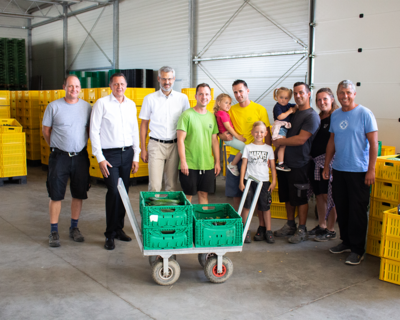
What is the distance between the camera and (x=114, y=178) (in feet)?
15.9

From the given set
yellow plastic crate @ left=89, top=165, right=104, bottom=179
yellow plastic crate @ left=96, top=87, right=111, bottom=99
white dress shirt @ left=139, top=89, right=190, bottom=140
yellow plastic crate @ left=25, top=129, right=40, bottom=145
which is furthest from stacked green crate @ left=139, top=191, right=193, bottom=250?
yellow plastic crate @ left=25, top=129, right=40, bottom=145

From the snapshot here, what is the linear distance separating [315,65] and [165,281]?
5.40m

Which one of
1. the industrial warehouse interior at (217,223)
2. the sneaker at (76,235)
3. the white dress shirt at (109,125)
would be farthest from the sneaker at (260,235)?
the sneaker at (76,235)

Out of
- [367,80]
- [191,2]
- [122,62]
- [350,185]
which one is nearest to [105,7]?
[122,62]

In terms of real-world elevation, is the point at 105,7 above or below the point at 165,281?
above

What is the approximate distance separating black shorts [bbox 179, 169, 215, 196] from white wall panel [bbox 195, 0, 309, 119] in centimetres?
552

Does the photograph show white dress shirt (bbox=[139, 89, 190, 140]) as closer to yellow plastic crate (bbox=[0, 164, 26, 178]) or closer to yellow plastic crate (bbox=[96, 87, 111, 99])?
yellow plastic crate (bbox=[96, 87, 111, 99])

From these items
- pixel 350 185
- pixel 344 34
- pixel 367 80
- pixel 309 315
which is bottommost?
pixel 309 315

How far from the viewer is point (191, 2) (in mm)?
11703

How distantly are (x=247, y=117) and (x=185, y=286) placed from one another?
6.99ft

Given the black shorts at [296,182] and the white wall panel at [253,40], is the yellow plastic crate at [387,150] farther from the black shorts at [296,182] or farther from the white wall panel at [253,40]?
the white wall panel at [253,40]

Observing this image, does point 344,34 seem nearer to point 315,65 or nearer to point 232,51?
point 315,65

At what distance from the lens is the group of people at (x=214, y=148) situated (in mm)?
4562

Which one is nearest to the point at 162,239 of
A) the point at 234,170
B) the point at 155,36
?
the point at 234,170
